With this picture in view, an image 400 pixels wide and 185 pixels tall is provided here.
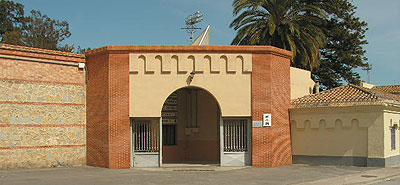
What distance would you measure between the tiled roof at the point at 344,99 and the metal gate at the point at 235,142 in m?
2.75

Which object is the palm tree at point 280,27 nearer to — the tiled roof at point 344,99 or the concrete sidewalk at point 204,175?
the tiled roof at point 344,99

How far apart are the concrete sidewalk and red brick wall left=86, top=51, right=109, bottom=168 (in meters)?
0.83

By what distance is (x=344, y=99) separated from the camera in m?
19.6

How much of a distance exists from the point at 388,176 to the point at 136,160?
9.55 metres

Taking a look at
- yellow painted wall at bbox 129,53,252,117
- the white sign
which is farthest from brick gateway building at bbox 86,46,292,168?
the white sign

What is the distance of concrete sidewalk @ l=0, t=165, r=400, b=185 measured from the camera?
14750mm

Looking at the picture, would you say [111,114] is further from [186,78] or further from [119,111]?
Result: [186,78]

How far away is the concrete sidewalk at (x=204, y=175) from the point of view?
48.4 feet

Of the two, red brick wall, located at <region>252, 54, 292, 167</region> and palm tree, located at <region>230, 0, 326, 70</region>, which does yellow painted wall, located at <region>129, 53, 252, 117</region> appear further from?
palm tree, located at <region>230, 0, 326, 70</region>

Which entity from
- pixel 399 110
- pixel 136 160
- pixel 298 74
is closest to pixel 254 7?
pixel 298 74

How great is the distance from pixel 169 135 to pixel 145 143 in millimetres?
3975

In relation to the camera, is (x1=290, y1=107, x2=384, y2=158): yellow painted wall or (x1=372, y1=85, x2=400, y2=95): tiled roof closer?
(x1=290, y1=107, x2=384, y2=158): yellow painted wall

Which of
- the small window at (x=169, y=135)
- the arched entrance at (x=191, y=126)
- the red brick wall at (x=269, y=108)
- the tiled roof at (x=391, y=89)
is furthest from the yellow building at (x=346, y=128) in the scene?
the tiled roof at (x=391, y=89)

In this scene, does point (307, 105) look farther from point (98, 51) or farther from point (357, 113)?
point (98, 51)
